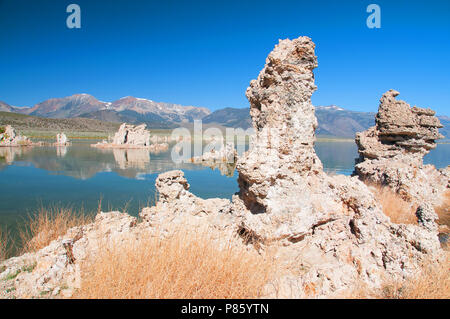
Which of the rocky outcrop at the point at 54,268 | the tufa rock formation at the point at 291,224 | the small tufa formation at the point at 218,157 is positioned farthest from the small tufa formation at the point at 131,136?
the rocky outcrop at the point at 54,268

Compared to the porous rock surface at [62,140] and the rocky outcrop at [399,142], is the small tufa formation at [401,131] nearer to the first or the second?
the rocky outcrop at [399,142]

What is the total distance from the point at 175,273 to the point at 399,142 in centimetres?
1026

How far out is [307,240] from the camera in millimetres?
3518

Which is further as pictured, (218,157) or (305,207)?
(218,157)

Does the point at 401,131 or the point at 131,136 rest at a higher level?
the point at 131,136

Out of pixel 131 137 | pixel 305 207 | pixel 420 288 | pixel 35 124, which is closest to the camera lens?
pixel 420 288

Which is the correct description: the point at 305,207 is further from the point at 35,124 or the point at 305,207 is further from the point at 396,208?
the point at 35,124

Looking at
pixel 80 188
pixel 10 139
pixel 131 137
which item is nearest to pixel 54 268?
pixel 80 188

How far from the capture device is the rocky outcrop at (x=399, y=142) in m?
9.11

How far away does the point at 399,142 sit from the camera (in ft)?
32.1

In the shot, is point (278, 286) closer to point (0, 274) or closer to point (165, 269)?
point (165, 269)

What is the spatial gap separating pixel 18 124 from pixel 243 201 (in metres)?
110

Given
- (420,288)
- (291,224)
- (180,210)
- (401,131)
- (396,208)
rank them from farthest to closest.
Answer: (401,131), (396,208), (180,210), (291,224), (420,288)
